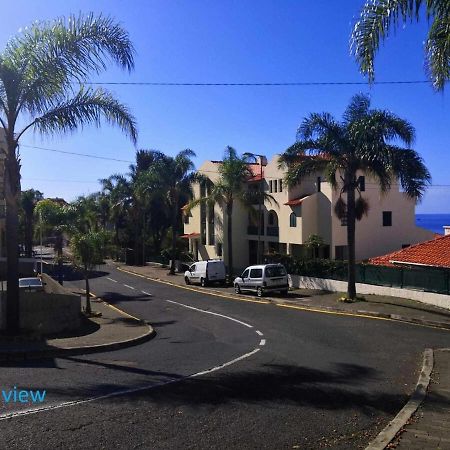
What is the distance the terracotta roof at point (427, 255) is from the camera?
24625 mm

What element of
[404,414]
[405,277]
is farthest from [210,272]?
→ [404,414]

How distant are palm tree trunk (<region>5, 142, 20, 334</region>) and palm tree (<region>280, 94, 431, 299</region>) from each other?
43.7ft

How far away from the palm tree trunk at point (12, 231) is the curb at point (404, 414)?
9465mm

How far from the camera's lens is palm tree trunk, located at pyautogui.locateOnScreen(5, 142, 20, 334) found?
13531mm

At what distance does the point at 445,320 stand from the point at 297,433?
47.3 ft

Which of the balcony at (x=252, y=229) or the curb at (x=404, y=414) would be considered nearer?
the curb at (x=404, y=414)

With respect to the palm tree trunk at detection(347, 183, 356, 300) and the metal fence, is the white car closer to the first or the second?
the metal fence

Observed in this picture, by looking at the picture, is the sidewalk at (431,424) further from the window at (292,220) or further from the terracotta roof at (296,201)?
the window at (292,220)

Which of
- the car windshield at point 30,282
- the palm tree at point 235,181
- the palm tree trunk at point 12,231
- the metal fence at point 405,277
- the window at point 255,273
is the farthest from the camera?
the palm tree at point 235,181

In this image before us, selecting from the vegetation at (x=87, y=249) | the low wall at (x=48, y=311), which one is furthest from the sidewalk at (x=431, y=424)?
the vegetation at (x=87, y=249)

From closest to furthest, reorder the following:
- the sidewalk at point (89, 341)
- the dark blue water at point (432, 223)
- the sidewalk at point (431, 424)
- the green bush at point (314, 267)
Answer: the sidewalk at point (431, 424) < the sidewalk at point (89, 341) < the green bush at point (314, 267) < the dark blue water at point (432, 223)

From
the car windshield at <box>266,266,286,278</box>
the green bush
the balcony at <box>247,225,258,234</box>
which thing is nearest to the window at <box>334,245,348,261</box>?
the green bush

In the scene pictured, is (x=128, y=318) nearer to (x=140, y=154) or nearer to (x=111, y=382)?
(x=111, y=382)

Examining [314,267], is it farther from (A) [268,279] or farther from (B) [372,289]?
(B) [372,289]
